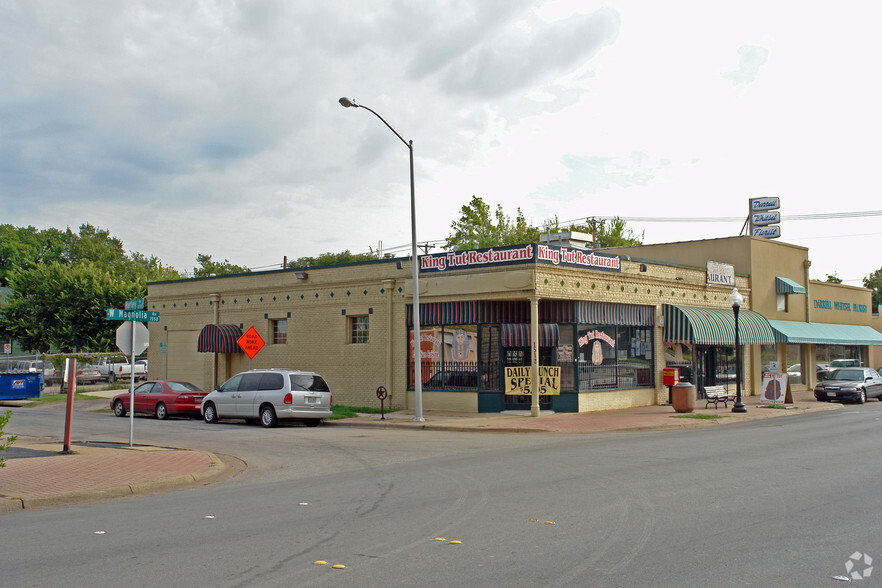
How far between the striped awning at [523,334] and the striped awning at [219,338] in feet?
40.8

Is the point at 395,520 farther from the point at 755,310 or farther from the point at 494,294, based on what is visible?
the point at 755,310

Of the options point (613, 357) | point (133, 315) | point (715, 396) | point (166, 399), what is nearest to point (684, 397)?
point (613, 357)

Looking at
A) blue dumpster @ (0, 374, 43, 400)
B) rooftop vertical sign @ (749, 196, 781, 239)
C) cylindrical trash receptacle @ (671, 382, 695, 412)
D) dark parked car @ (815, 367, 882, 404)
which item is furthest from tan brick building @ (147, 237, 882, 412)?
rooftop vertical sign @ (749, 196, 781, 239)

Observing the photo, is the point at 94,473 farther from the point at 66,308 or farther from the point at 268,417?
the point at 66,308

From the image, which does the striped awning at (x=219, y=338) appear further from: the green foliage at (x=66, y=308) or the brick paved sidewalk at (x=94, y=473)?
the green foliage at (x=66, y=308)

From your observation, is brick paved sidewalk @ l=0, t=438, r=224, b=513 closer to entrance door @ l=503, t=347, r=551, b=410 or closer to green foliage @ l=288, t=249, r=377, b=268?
entrance door @ l=503, t=347, r=551, b=410

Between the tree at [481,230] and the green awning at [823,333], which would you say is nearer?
the green awning at [823,333]

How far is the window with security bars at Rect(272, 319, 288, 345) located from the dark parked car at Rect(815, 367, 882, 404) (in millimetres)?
22274

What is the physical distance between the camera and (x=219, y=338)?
99.6 ft

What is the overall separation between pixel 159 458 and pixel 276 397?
7.51m

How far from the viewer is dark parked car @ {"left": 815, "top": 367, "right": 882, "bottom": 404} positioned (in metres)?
30.1

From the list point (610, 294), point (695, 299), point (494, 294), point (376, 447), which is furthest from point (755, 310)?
point (376, 447)

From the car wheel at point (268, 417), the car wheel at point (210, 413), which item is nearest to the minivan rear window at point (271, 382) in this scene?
the car wheel at point (268, 417)

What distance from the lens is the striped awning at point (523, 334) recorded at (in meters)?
23.5
